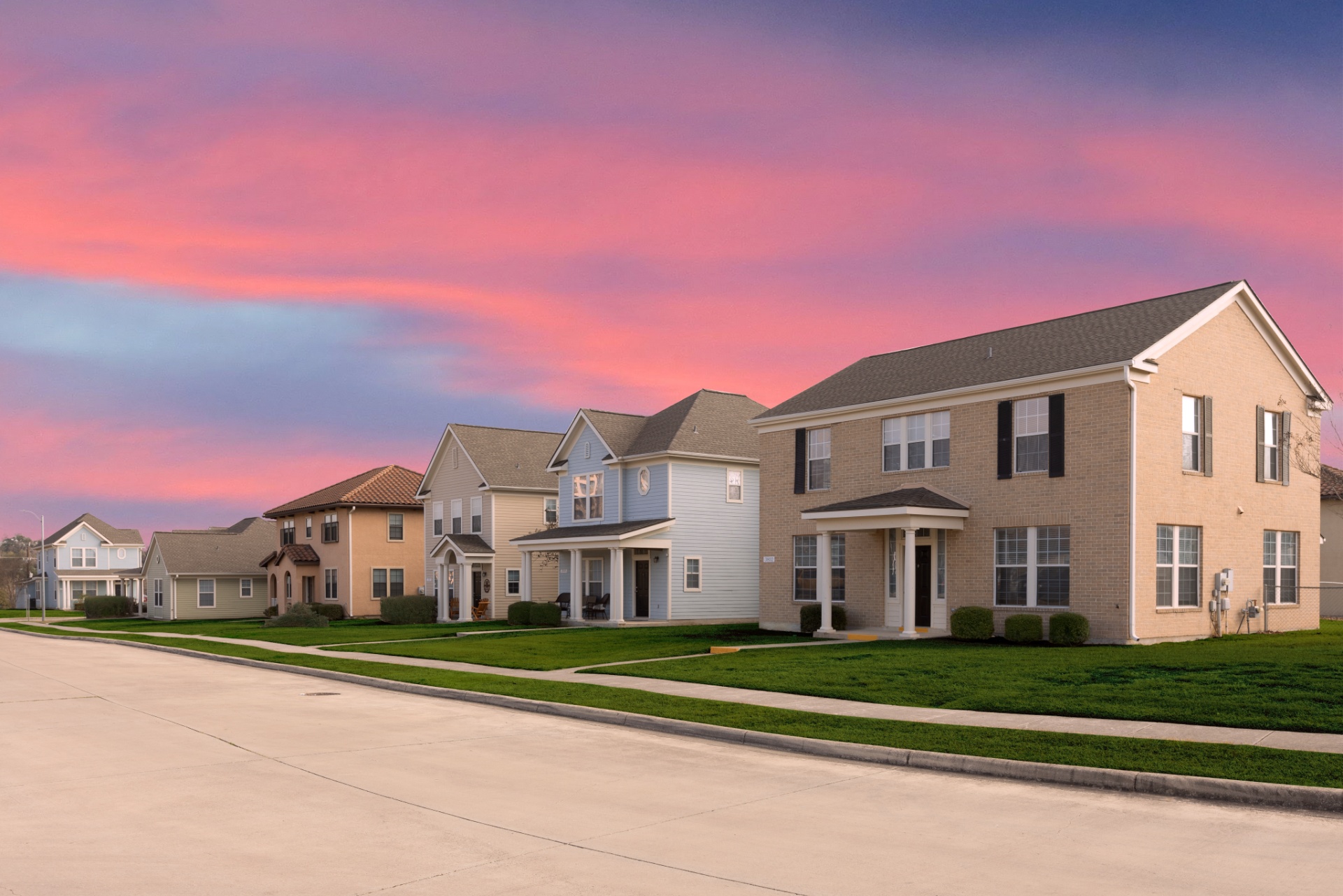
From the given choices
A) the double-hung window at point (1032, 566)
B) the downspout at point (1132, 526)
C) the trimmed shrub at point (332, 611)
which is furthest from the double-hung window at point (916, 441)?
the trimmed shrub at point (332, 611)

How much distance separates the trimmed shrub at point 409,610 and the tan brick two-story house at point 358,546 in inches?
255

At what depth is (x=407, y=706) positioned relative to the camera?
1722 centimetres

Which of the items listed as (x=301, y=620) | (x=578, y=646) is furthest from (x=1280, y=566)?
(x=301, y=620)

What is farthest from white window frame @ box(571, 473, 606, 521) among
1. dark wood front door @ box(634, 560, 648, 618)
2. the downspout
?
the downspout

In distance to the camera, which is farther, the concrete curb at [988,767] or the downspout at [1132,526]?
the downspout at [1132,526]

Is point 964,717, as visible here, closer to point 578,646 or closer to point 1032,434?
point 1032,434

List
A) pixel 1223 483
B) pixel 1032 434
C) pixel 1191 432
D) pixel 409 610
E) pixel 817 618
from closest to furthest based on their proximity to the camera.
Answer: pixel 1191 432 → pixel 1032 434 → pixel 1223 483 → pixel 817 618 → pixel 409 610

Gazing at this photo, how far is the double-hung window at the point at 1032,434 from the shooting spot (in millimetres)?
26125

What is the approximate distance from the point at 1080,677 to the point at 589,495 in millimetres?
29020

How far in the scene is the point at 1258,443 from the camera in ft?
93.8

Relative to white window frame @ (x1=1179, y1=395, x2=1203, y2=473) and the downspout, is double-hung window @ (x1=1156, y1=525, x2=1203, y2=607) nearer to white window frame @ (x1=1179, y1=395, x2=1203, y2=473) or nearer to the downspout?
the downspout

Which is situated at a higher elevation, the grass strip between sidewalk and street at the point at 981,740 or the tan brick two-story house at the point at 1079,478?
the tan brick two-story house at the point at 1079,478

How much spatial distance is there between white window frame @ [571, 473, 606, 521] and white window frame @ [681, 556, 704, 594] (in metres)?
4.60

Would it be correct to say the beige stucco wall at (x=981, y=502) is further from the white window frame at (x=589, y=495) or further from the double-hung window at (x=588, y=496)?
the double-hung window at (x=588, y=496)
